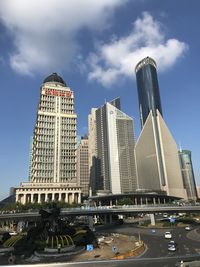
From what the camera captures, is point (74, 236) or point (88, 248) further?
point (74, 236)

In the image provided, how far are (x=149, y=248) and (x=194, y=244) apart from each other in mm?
13863

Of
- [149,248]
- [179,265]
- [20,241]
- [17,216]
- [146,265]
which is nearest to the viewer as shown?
[179,265]

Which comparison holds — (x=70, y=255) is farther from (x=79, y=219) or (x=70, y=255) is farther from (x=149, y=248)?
(x=79, y=219)

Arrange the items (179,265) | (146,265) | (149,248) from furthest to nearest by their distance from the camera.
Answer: (149,248), (146,265), (179,265)

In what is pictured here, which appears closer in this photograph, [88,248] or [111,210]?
[88,248]

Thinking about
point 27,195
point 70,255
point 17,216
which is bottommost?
point 70,255

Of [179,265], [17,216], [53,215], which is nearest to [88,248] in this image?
[53,215]

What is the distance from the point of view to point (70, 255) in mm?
64500

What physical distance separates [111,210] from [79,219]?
78.1m

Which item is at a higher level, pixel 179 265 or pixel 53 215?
pixel 53 215

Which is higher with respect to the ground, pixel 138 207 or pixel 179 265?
pixel 138 207

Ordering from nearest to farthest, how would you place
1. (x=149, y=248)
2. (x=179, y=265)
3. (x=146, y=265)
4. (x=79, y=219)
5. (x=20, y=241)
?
1. (x=179, y=265)
2. (x=146, y=265)
3. (x=149, y=248)
4. (x=20, y=241)
5. (x=79, y=219)

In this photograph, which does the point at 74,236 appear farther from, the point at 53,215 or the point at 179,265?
the point at 179,265

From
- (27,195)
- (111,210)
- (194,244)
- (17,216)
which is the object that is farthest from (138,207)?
(27,195)
